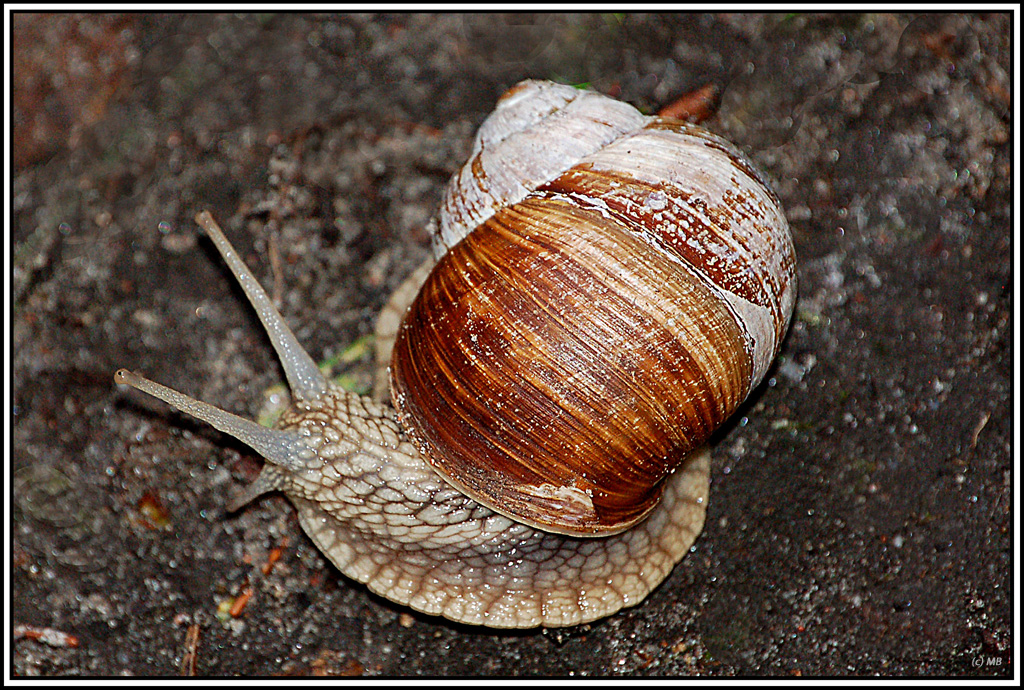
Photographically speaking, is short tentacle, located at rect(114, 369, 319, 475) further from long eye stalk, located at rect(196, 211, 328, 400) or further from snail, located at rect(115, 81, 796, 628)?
long eye stalk, located at rect(196, 211, 328, 400)

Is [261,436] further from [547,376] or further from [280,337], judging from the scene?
[547,376]

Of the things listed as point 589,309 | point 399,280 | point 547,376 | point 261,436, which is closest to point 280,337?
point 261,436

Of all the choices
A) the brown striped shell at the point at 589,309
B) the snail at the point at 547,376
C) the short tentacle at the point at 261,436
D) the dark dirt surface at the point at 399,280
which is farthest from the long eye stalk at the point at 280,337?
the brown striped shell at the point at 589,309

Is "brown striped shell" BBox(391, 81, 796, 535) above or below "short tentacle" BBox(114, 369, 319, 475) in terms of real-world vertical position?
above

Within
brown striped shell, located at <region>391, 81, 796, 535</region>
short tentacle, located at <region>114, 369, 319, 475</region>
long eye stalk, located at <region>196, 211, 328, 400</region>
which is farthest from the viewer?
long eye stalk, located at <region>196, 211, 328, 400</region>

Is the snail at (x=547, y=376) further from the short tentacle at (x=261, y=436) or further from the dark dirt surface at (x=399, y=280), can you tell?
the dark dirt surface at (x=399, y=280)

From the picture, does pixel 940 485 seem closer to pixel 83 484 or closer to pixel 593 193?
pixel 593 193

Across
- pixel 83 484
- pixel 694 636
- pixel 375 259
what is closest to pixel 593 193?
pixel 375 259

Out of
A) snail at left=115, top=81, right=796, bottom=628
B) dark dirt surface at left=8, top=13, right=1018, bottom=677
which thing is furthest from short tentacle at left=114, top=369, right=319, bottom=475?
dark dirt surface at left=8, top=13, right=1018, bottom=677
